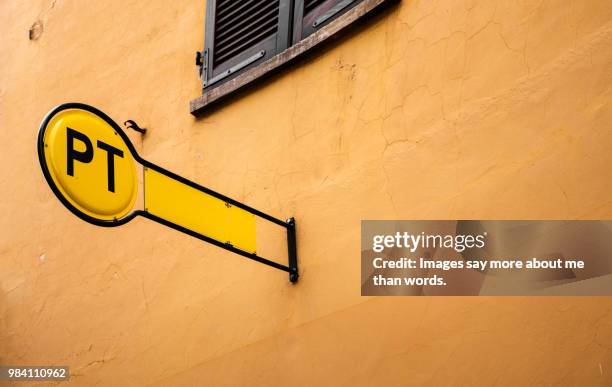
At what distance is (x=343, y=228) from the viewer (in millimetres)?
4262

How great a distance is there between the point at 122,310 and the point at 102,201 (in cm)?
214

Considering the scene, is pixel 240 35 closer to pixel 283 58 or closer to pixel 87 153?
pixel 283 58

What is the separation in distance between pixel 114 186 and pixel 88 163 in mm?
157

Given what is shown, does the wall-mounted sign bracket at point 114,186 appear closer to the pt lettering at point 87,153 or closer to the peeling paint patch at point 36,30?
the pt lettering at point 87,153

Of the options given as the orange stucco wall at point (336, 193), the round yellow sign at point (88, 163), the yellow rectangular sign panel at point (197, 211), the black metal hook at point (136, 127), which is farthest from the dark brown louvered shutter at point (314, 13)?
the round yellow sign at point (88, 163)

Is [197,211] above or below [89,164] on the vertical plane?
below

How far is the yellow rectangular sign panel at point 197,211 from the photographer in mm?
3666

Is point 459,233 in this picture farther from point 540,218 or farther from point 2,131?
point 2,131

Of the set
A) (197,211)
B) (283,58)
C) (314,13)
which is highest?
(314,13)

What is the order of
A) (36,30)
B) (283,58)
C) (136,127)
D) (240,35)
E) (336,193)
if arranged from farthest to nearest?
(36,30) → (136,127) → (240,35) → (283,58) → (336,193)

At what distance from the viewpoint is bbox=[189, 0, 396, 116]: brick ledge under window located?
4.42 metres

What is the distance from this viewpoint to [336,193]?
14.3ft

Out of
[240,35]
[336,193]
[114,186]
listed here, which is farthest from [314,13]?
[114,186]

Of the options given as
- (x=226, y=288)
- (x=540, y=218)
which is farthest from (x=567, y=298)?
(x=226, y=288)
